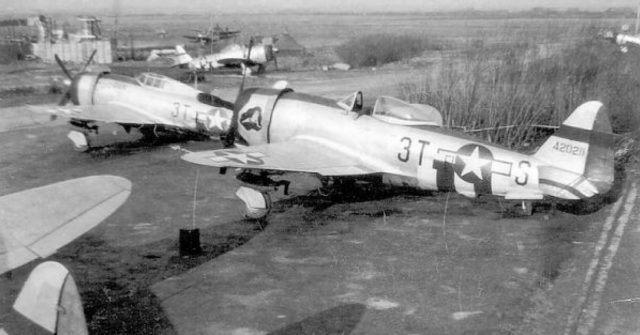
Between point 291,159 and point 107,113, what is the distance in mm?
6151

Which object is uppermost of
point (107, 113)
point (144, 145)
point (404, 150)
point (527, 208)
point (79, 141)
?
point (404, 150)

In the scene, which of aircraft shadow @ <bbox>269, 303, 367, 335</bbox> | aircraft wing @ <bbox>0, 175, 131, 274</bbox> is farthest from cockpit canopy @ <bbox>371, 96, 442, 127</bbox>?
aircraft wing @ <bbox>0, 175, 131, 274</bbox>

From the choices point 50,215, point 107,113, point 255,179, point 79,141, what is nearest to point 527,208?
point 255,179

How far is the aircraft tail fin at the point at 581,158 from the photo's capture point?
24.1ft

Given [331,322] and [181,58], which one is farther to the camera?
[181,58]

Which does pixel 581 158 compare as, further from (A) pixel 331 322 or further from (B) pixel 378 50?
(B) pixel 378 50

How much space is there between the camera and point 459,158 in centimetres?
792

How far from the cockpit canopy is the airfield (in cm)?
133

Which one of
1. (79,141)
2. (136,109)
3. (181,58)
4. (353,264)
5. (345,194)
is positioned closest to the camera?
(353,264)

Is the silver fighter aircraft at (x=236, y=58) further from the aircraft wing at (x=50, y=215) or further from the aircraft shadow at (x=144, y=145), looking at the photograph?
the aircraft wing at (x=50, y=215)

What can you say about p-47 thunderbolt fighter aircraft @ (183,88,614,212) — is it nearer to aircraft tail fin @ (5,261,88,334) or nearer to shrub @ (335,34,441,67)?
aircraft tail fin @ (5,261,88,334)

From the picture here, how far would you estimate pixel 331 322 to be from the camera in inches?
206

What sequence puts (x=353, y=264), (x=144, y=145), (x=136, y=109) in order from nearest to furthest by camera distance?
(x=353, y=264)
(x=144, y=145)
(x=136, y=109)

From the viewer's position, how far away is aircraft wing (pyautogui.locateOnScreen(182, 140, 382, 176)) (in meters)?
7.98
